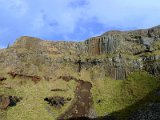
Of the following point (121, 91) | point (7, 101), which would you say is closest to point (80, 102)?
point (121, 91)

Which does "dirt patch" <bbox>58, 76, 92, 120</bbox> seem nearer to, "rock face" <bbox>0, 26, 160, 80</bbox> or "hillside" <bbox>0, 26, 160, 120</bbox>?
"hillside" <bbox>0, 26, 160, 120</bbox>

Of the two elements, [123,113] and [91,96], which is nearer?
[123,113]

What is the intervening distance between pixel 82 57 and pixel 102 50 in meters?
9.22

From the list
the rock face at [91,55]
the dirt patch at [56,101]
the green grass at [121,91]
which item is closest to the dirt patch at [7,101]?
the dirt patch at [56,101]

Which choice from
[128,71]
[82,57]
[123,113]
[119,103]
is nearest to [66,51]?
[82,57]

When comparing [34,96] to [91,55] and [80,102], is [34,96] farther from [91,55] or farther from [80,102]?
[91,55]

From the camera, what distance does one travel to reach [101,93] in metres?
140

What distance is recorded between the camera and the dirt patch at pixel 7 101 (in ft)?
427

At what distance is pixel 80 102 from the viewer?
135 meters

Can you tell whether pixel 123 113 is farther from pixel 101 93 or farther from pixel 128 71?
pixel 128 71

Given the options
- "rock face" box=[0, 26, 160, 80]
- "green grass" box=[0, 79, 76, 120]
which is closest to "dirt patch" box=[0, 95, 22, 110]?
"green grass" box=[0, 79, 76, 120]

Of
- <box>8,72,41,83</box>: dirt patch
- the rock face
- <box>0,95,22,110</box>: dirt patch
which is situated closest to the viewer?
<box>0,95,22,110</box>: dirt patch

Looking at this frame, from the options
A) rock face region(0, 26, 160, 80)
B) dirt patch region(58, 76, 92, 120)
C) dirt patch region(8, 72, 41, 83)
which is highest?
rock face region(0, 26, 160, 80)

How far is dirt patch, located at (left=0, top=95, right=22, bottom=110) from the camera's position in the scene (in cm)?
13016
